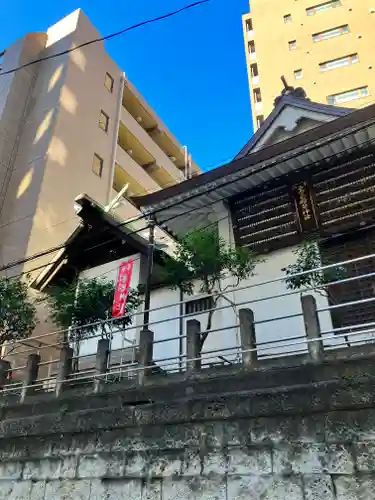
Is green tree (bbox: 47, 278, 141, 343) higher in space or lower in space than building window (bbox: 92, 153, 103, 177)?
lower

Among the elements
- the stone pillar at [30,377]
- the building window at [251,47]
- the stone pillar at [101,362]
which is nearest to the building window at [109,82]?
the building window at [251,47]

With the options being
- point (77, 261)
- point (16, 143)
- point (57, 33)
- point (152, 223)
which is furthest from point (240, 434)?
point (57, 33)

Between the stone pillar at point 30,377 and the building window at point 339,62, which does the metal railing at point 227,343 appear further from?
the building window at point 339,62

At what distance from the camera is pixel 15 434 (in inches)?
264

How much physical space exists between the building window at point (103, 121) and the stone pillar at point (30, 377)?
66.0 feet

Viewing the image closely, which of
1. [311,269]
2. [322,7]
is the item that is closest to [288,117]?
[311,269]

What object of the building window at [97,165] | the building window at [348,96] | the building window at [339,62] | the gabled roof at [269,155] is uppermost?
the building window at [339,62]

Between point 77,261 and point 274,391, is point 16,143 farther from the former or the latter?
point 274,391

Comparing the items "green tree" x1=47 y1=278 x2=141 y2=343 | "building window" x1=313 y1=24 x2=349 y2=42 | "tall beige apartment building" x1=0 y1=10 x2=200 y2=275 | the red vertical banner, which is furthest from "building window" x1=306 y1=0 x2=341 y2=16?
"green tree" x1=47 y1=278 x2=141 y2=343

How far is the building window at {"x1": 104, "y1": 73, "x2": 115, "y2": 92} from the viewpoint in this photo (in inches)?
1075

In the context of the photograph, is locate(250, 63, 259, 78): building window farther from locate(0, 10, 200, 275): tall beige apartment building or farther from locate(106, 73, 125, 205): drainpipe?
locate(106, 73, 125, 205): drainpipe

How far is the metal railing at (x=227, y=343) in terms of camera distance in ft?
17.4

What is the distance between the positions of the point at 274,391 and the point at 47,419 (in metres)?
3.81

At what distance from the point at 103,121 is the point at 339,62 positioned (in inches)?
787
